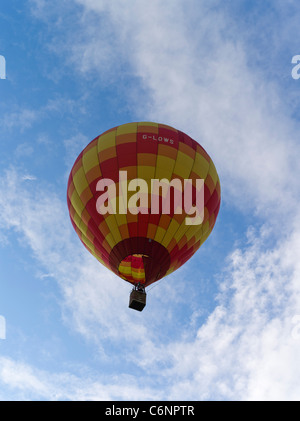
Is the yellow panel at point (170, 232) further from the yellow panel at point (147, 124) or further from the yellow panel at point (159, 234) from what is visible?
the yellow panel at point (147, 124)

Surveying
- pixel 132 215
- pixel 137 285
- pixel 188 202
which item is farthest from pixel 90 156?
pixel 137 285

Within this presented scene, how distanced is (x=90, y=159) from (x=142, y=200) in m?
2.60

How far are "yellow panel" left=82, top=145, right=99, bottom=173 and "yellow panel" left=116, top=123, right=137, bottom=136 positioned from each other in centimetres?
101

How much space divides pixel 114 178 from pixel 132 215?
1.34m

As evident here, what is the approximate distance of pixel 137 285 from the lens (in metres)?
11.3

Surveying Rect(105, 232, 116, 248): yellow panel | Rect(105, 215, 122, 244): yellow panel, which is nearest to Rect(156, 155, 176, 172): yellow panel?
Rect(105, 215, 122, 244): yellow panel

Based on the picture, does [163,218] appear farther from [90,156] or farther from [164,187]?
[90,156]

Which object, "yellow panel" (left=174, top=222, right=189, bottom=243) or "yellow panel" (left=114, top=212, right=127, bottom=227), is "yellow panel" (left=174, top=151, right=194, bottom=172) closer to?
"yellow panel" (left=174, top=222, right=189, bottom=243)

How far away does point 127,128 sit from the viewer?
12.8 metres

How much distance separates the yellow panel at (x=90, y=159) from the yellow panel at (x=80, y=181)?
0.72ft

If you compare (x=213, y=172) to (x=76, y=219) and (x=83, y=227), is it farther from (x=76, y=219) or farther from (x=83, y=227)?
(x=76, y=219)

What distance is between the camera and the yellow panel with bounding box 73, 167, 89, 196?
1219cm

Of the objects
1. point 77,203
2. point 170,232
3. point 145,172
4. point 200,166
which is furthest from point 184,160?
point 77,203

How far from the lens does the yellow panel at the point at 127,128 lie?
12581 mm
